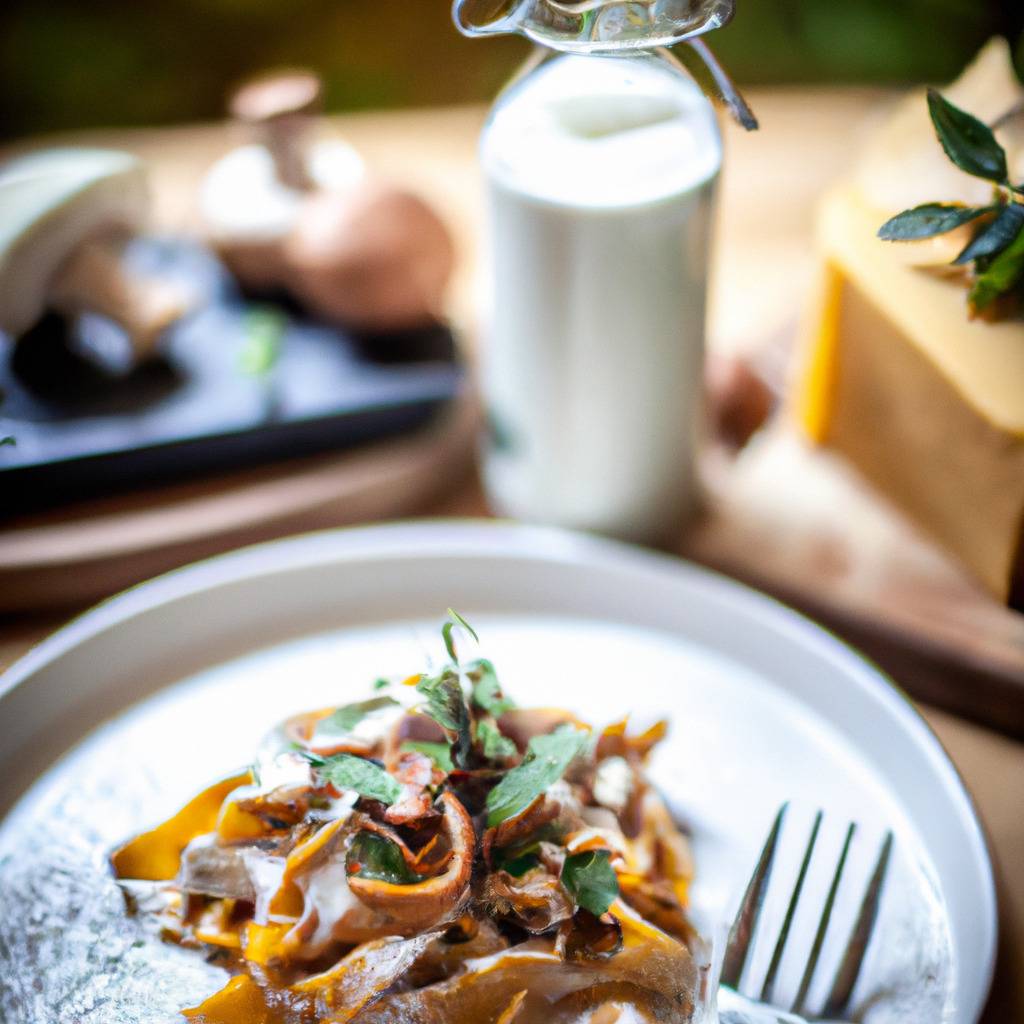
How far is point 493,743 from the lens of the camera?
48 centimetres

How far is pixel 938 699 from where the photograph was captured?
682 mm

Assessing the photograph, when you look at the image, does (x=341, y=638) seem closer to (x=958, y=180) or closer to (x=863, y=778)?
(x=863, y=778)

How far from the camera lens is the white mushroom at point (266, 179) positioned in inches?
35.3

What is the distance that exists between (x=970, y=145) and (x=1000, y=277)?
0.25ft

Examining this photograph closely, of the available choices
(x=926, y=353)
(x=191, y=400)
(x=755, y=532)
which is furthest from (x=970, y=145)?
(x=191, y=400)

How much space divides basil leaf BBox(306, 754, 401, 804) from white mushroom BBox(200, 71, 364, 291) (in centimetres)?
55

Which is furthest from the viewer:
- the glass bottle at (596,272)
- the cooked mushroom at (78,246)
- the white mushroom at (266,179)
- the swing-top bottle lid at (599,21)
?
the white mushroom at (266,179)

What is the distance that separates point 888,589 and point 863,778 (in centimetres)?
19

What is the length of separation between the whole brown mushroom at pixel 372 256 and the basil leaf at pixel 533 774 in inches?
17.9

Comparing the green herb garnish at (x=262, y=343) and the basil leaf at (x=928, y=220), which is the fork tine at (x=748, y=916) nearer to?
the basil leaf at (x=928, y=220)

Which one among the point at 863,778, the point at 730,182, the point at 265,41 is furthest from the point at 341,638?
the point at 265,41

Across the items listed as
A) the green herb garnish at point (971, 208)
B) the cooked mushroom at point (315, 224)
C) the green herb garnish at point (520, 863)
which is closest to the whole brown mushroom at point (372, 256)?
the cooked mushroom at point (315, 224)

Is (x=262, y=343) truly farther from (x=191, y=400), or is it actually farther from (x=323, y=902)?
(x=323, y=902)

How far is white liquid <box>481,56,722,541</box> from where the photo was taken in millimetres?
631
